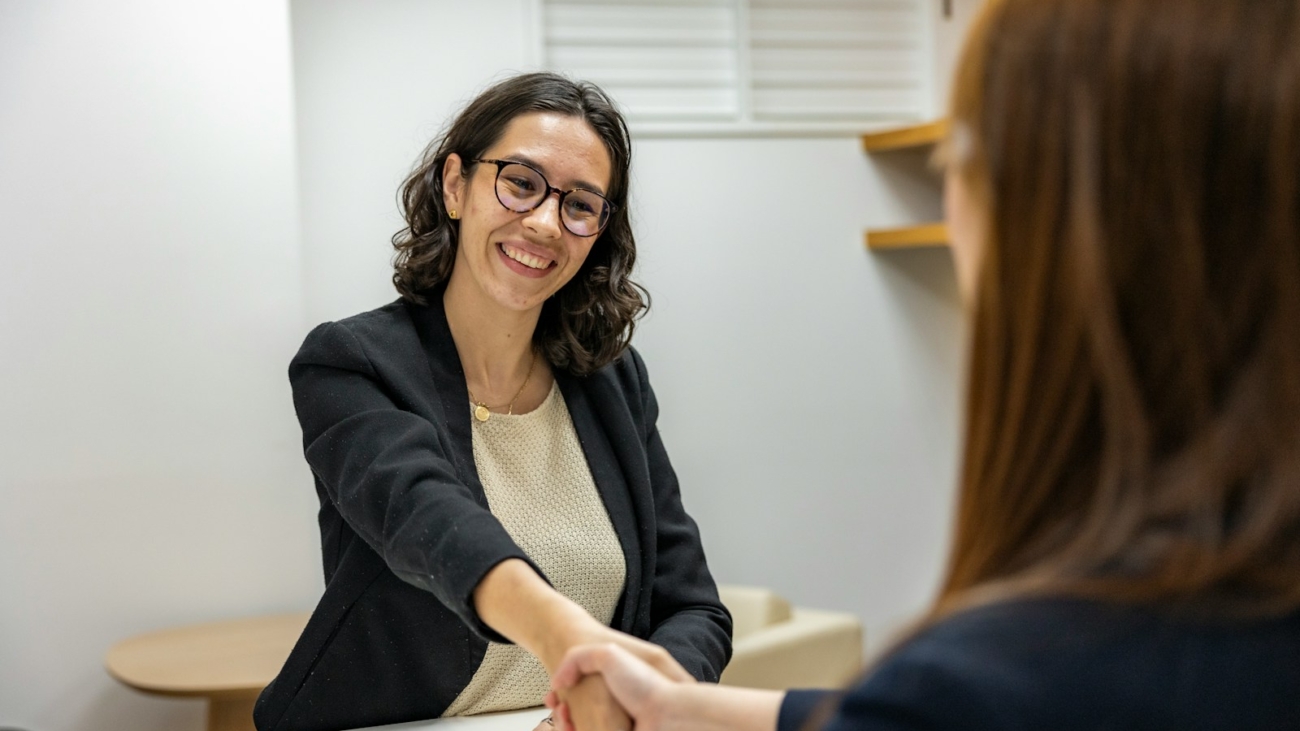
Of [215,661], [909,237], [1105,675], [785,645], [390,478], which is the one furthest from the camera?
[909,237]

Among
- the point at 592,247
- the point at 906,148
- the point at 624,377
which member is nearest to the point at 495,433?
the point at 624,377

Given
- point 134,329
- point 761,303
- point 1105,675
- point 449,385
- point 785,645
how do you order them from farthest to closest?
point 761,303 → point 785,645 → point 134,329 → point 449,385 → point 1105,675

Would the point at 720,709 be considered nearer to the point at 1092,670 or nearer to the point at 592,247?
the point at 1092,670

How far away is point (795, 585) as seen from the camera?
3.82 metres

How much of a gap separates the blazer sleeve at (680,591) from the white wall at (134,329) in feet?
4.66

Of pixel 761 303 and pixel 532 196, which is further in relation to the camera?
pixel 761 303

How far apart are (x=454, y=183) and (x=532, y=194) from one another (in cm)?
15

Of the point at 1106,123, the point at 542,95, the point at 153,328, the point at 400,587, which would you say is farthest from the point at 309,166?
the point at 1106,123

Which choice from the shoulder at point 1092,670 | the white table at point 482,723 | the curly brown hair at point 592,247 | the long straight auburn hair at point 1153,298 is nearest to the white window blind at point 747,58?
the curly brown hair at point 592,247

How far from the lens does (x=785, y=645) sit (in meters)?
3.06

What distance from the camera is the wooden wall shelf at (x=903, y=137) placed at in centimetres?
349

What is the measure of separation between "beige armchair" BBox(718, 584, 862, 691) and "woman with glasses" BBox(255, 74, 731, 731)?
4.14ft

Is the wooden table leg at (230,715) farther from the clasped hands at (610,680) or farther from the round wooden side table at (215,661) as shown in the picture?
the clasped hands at (610,680)

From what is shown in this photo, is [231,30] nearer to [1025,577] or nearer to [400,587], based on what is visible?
[400,587]
